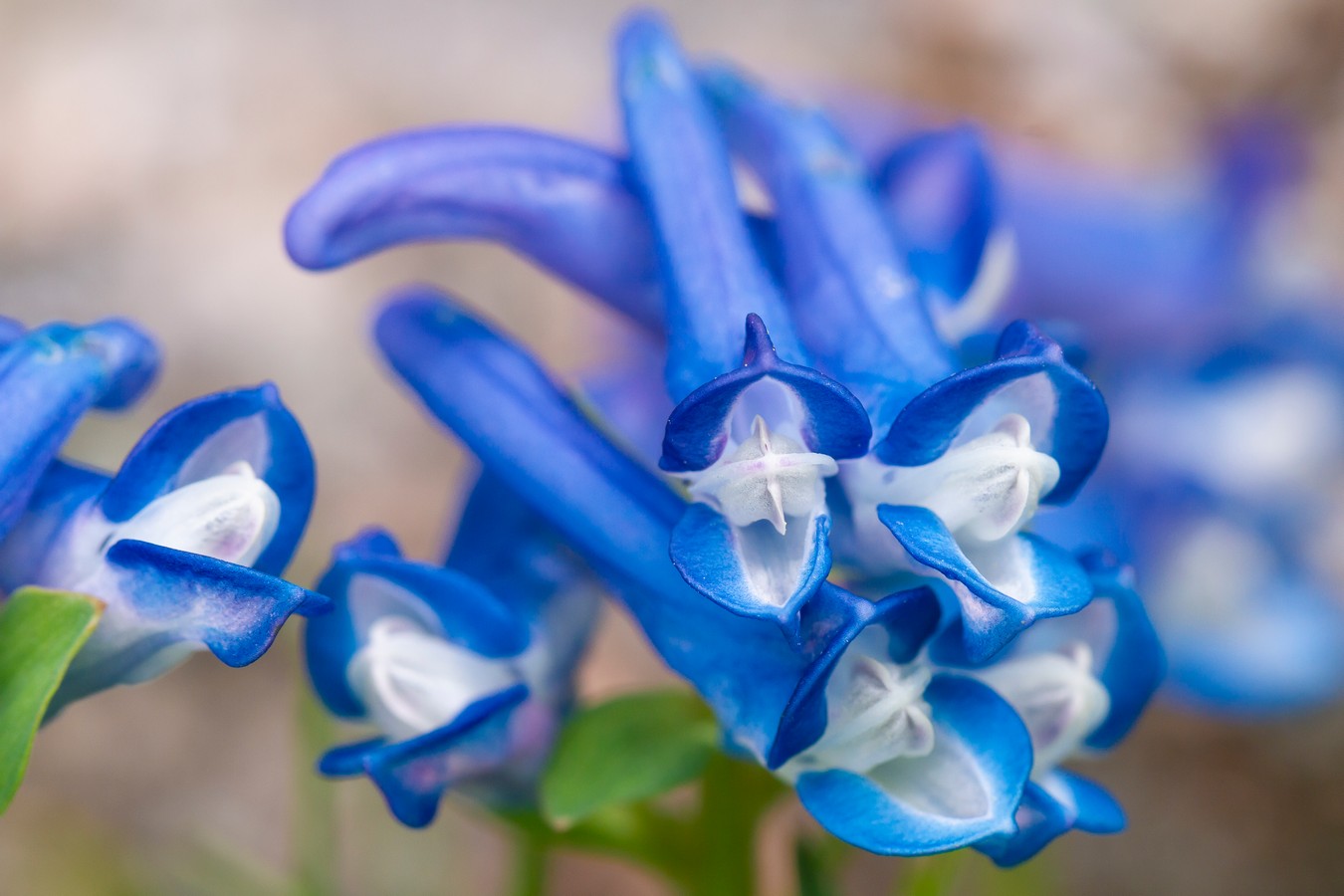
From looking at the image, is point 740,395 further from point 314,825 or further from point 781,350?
point 314,825

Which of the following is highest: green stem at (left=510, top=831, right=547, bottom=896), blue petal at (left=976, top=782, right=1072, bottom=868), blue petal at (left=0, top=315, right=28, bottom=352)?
blue petal at (left=0, top=315, right=28, bottom=352)

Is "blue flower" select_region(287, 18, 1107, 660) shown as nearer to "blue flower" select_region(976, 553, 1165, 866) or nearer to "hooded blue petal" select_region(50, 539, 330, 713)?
"blue flower" select_region(976, 553, 1165, 866)

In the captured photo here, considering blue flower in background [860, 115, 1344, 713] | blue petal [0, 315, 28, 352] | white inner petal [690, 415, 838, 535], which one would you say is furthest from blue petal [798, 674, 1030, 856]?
blue flower in background [860, 115, 1344, 713]

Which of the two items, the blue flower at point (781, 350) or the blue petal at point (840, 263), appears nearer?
the blue flower at point (781, 350)

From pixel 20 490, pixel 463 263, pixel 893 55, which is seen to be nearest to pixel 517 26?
pixel 463 263

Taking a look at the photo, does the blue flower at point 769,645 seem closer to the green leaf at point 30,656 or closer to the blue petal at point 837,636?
the blue petal at point 837,636

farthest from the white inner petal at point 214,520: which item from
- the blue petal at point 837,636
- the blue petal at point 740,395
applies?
the blue petal at point 837,636
